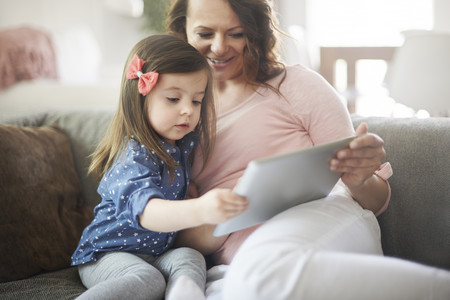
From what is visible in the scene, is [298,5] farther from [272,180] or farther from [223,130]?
[272,180]

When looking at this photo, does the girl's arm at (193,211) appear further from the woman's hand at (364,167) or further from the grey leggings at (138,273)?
the woman's hand at (364,167)

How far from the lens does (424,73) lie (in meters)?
2.44

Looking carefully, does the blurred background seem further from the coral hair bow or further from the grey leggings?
the grey leggings

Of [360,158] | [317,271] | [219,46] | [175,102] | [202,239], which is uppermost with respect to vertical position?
[219,46]

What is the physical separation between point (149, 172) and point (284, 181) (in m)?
0.34

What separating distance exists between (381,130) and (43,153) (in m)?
1.01

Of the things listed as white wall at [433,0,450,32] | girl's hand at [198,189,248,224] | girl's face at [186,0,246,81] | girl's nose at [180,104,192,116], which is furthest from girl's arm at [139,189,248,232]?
white wall at [433,0,450,32]

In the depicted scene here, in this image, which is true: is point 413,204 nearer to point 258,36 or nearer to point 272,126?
point 272,126

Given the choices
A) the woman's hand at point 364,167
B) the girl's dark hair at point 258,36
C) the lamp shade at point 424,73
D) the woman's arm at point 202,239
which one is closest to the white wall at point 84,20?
the lamp shade at point 424,73

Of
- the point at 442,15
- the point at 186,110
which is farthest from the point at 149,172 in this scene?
the point at 442,15

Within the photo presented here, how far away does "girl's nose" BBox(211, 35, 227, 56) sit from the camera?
133cm

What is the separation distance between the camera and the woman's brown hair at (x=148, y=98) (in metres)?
1.19

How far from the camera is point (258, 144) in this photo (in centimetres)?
130

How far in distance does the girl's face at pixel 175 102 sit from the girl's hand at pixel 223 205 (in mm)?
324
